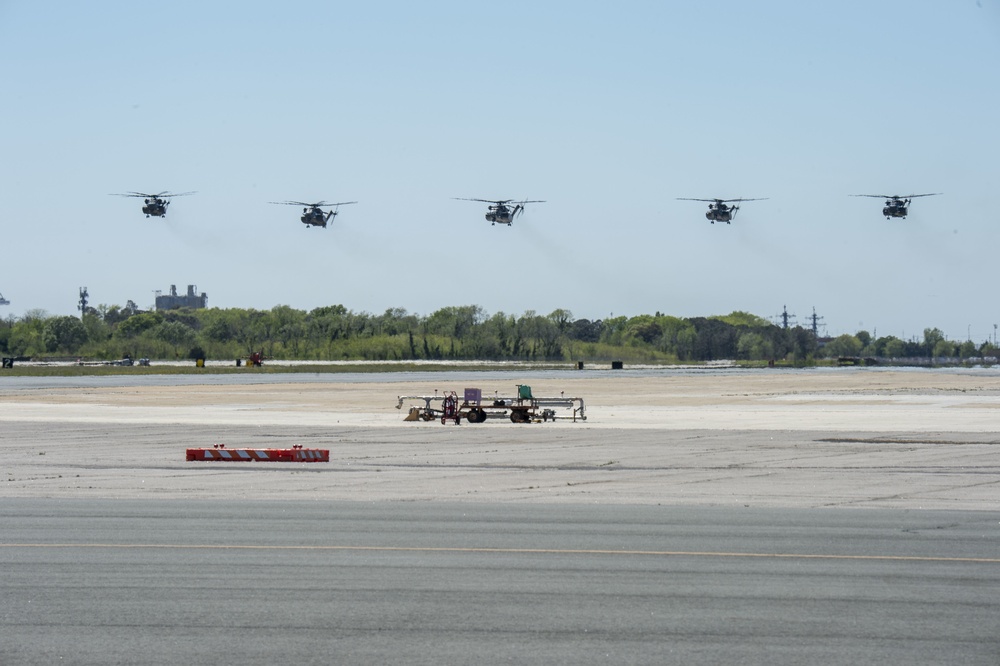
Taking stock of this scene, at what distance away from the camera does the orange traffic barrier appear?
96.5 ft

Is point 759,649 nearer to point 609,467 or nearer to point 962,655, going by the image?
point 962,655

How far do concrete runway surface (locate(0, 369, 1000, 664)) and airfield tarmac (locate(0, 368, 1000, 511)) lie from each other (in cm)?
19

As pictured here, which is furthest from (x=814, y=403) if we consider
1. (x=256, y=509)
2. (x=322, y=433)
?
(x=256, y=509)

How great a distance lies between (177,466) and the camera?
2864 cm

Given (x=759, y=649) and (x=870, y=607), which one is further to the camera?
(x=870, y=607)

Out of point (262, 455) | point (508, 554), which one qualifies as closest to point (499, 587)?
point (508, 554)

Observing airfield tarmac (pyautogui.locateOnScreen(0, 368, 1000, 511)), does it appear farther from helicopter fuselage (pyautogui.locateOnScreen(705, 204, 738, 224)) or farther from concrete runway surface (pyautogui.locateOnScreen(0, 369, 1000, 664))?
helicopter fuselage (pyautogui.locateOnScreen(705, 204, 738, 224))

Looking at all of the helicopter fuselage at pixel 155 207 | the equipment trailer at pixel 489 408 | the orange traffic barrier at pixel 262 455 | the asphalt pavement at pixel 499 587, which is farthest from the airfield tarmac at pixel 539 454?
the helicopter fuselage at pixel 155 207

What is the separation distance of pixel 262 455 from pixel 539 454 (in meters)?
7.43

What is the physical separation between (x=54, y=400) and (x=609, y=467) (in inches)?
1933

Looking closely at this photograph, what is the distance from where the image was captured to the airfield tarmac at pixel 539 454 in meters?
22.8

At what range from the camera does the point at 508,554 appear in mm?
15219

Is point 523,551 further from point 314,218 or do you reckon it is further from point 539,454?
point 314,218

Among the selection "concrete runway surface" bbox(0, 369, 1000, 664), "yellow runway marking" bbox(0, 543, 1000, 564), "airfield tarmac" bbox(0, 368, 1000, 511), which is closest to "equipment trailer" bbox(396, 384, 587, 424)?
"airfield tarmac" bbox(0, 368, 1000, 511)
